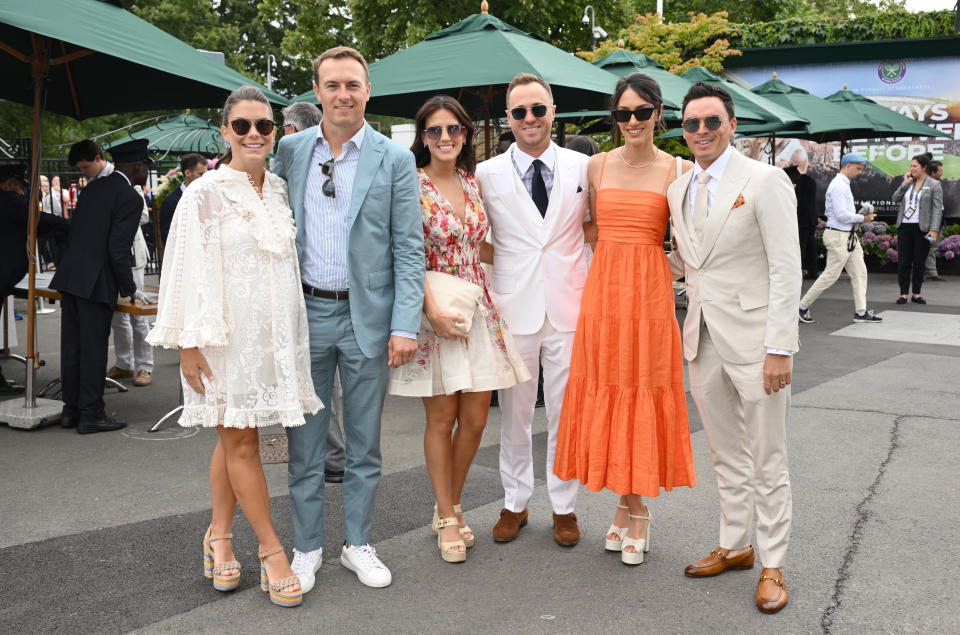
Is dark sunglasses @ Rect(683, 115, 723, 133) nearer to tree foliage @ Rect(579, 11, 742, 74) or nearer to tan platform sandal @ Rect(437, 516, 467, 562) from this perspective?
tan platform sandal @ Rect(437, 516, 467, 562)

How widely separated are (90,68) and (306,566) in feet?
17.3

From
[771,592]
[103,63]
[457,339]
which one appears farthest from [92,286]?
[771,592]

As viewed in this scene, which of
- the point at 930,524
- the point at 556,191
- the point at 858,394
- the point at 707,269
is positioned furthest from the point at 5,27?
the point at 858,394

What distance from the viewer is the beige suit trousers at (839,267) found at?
434 inches

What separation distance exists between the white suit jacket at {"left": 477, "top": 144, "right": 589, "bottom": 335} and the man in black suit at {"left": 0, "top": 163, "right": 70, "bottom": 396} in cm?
427

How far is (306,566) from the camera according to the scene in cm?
356

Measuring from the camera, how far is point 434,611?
11.0ft

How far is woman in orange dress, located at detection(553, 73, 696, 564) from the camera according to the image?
369 cm

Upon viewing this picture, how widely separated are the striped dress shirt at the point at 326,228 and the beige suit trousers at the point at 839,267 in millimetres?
8915

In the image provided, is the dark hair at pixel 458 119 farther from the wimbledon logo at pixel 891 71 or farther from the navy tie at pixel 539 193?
the wimbledon logo at pixel 891 71

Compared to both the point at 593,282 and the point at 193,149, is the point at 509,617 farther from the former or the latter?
the point at 193,149

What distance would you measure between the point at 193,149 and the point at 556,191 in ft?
42.9

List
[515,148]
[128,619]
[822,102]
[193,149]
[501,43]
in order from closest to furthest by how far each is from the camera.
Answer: [128,619] → [515,148] → [501,43] → [822,102] → [193,149]

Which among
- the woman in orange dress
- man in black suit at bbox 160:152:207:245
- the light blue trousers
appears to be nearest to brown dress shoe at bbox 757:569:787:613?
the woman in orange dress
